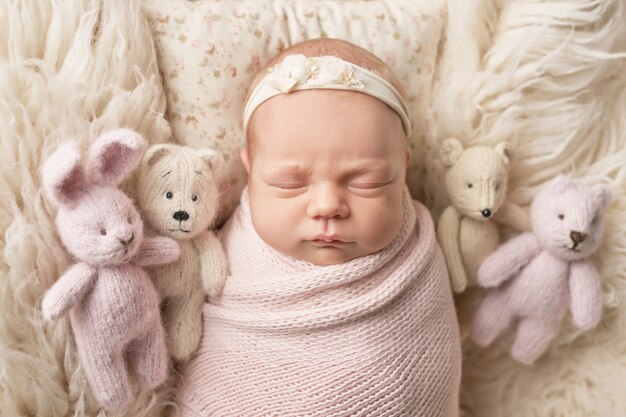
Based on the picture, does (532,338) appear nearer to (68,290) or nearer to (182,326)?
(182,326)

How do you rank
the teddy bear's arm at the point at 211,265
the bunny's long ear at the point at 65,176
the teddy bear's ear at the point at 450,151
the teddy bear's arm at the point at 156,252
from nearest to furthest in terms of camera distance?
the bunny's long ear at the point at 65,176, the teddy bear's arm at the point at 156,252, the teddy bear's arm at the point at 211,265, the teddy bear's ear at the point at 450,151

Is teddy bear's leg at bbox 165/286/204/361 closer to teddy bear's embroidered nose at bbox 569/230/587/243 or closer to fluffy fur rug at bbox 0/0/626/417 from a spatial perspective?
fluffy fur rug at bbox 0/0/626/417

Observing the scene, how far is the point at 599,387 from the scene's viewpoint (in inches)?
44.3

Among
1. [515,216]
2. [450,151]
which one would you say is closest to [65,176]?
[450,151]

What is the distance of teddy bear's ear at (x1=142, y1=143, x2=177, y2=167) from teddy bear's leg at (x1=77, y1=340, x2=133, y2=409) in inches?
10.9

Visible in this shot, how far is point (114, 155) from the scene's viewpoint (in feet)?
2.73

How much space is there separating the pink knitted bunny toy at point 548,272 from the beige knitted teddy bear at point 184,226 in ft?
1.59

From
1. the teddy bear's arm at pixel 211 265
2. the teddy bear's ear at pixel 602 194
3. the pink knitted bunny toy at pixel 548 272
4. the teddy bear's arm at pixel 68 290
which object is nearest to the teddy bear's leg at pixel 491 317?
the pink knitted bunny toy at pixel 548 272

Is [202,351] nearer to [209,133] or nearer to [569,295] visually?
[209,133]

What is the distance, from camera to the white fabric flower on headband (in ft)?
3.06

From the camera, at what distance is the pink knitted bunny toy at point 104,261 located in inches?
31.6

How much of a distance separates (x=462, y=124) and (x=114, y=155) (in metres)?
0.62

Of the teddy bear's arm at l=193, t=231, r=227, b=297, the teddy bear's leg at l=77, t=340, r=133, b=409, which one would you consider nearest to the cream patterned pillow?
the teddy bear's arm at l=193, t=231, r=227, b=297

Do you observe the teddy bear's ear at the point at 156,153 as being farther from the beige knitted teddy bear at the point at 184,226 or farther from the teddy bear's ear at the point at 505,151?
the teddy bear's ear at the point at 505,151
